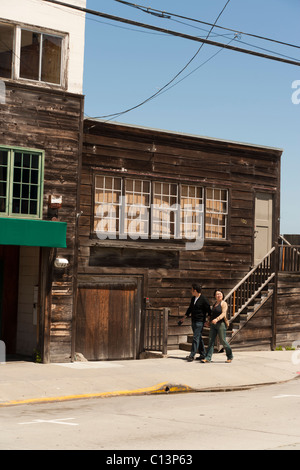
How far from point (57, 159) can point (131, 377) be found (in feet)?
16.9

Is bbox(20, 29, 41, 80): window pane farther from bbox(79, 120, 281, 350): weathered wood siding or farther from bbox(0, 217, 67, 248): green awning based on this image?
bbox(0, 217, 67, 248): green awning

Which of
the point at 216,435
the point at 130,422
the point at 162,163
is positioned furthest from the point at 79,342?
the point at 216,435

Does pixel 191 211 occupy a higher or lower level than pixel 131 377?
higher

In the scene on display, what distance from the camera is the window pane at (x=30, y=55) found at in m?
16.9

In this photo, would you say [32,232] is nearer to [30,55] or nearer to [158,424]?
[30,55]

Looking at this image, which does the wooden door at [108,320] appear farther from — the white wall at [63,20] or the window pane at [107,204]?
the white wall at [63,20]

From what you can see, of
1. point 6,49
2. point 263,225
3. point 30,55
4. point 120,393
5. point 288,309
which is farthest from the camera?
point 263,225

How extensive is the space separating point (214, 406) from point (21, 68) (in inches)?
343

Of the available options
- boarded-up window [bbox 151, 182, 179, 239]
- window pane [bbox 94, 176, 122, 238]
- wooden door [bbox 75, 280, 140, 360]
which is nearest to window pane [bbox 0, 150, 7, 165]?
window pane [bbox 94, 176, 122, 238]

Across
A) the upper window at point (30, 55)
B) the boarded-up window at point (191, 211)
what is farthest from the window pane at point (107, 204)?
the upper window at point (30, 55)

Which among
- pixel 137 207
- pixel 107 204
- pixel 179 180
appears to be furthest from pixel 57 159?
pixel 179 180

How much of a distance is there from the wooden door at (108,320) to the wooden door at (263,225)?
174 inches

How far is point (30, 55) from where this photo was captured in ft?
55.8

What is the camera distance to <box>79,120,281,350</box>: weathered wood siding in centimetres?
1859
